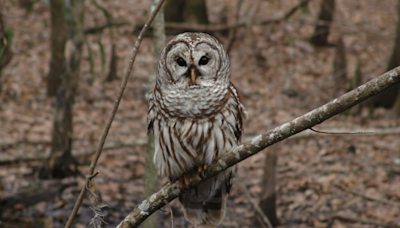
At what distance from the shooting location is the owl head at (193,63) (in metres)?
3.20

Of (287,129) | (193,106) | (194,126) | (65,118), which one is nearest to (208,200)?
(194,126)

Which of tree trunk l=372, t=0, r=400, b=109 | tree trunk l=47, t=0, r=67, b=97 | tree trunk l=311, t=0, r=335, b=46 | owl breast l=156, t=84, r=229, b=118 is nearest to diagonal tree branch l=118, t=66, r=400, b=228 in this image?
owl breast l=156, t=84, r=229, b=118

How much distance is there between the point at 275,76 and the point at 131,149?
517 centimetres

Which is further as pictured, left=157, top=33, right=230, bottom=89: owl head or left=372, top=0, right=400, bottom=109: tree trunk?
left=372, top=0, right=400, bottom=109: tree trunk

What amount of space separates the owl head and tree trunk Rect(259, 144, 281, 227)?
2.98 meters

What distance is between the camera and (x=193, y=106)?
10.6 ft

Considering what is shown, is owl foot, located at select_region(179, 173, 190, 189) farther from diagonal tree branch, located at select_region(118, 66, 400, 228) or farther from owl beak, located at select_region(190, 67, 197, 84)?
owl beak, located at select_region(190, 67, 197, 84)

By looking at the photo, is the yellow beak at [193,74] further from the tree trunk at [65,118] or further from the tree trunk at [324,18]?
the tree trunk at [324,18]

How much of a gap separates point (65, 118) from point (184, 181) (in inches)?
169

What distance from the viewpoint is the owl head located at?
320 centimetres

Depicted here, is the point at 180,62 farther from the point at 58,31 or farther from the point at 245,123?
the point at 58,31

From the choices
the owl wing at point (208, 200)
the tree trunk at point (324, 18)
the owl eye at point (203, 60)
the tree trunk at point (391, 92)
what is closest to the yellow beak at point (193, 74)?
the owl eye at point (203, 60)

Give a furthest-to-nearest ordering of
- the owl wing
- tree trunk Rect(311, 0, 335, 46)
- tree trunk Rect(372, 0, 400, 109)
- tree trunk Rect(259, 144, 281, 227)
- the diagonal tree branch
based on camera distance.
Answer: tree trunk Rect(311, 0, 335, 46) < tree trunk Rect(372, 0, 400, 109) < tree trunk Rect(259, 144, 281, 227) < the owl wing < the diagonal tree branch

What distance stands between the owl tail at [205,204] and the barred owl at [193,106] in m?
0.52
